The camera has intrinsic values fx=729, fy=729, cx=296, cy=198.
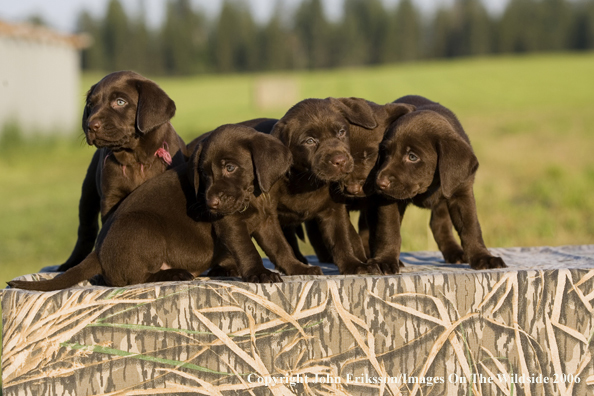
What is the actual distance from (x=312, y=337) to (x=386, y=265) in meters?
0.80

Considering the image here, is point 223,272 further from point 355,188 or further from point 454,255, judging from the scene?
point 454,255

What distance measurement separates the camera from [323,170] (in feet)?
13.2

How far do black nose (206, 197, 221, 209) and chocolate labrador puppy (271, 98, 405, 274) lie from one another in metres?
0.59

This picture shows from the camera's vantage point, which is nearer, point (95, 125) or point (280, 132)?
point (280, 132)

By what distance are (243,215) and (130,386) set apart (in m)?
1.07

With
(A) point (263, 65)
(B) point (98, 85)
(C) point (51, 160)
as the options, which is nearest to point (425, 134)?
(B) point (98, 85)

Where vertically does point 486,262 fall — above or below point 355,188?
below

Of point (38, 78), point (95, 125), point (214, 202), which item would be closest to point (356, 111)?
point (214, 202)

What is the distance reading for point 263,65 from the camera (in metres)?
84.1

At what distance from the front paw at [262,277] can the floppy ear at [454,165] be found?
1102 millimetres

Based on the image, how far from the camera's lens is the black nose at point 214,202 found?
3.78 m

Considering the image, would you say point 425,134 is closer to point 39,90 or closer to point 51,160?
point 51,160

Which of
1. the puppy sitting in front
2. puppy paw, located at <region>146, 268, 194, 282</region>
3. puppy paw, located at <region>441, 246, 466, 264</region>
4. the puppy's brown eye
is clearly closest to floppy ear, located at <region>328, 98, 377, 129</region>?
the puppy sitting in front

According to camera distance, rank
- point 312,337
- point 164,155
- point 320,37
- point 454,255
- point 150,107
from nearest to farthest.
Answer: point 312,337 < point 150,107 < point 164,155 < point 454,255 < point 320,37
